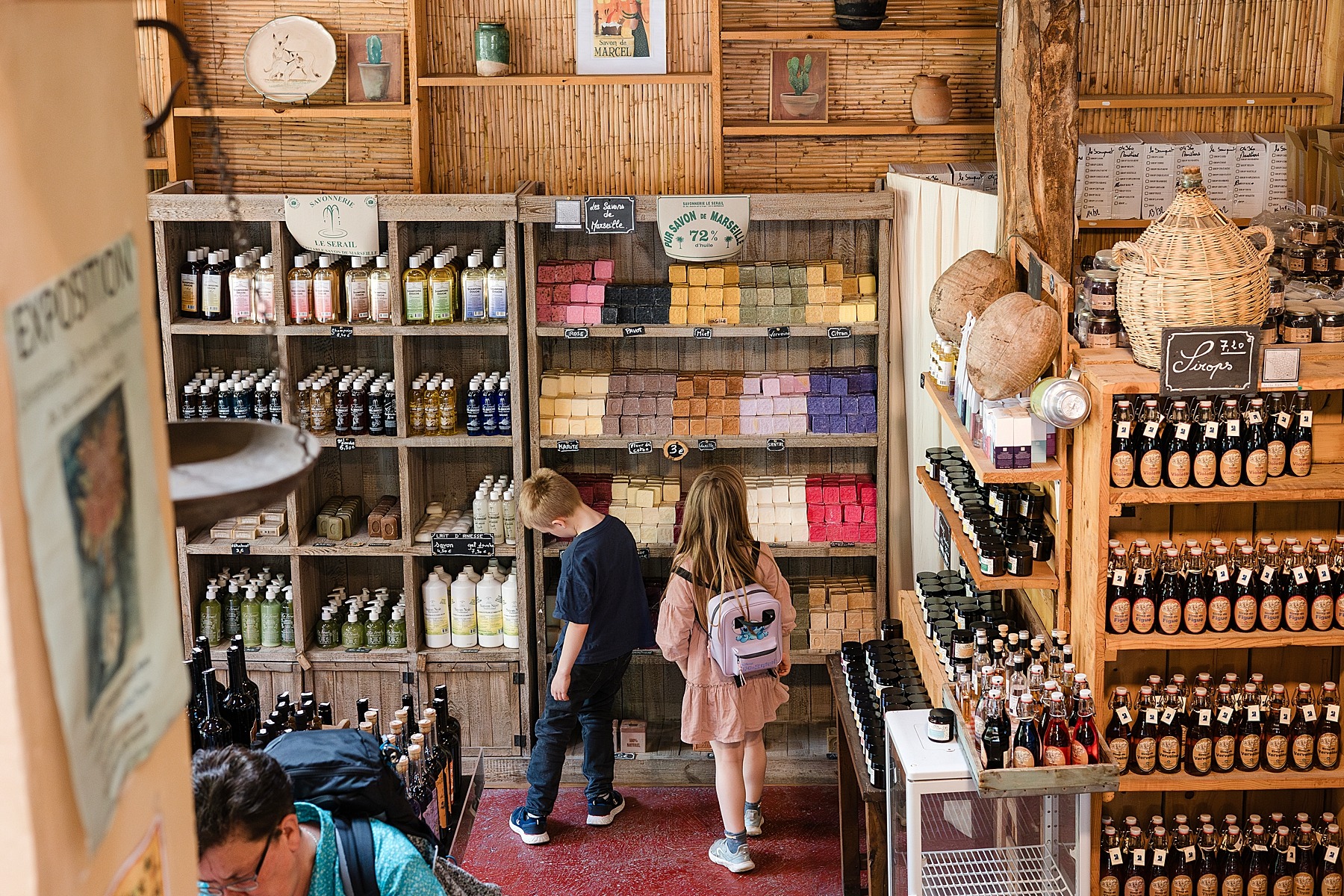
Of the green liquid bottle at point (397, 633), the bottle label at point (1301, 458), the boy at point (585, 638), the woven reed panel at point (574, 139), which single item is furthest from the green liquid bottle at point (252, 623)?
the bottle label at point (1301, 458)

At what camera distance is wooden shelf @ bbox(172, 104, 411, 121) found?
17.8 ft

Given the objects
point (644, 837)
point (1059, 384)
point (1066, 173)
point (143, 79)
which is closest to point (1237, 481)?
point (1059, 384)

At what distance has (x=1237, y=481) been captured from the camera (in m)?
3.54

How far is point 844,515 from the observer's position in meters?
5.50

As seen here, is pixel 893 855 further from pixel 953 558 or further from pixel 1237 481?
pixel 1237 481

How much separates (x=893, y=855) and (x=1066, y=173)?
2.10 meters

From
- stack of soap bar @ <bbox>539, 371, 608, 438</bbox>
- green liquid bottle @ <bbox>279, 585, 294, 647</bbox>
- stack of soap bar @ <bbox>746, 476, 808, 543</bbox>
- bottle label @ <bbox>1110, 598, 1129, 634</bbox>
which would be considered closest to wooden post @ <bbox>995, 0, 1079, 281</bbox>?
bottle label @ <bbox>1110, 598, 1129, 634</bbox>

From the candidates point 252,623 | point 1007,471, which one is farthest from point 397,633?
point 1007,471

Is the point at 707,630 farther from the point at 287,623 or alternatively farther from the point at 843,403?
the point at 287,623

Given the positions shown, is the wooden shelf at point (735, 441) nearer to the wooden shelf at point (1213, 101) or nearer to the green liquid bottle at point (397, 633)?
the green liquid bottle at point (397, 633)

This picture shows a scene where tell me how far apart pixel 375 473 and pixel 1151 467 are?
3400 millimetres

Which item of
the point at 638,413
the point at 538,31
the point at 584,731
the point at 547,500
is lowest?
the point at 584,731

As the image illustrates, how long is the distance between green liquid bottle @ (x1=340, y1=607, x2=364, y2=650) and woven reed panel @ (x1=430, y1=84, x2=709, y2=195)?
1.78 m

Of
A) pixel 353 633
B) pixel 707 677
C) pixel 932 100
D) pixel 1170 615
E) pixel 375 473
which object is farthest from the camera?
pixel 375 473
